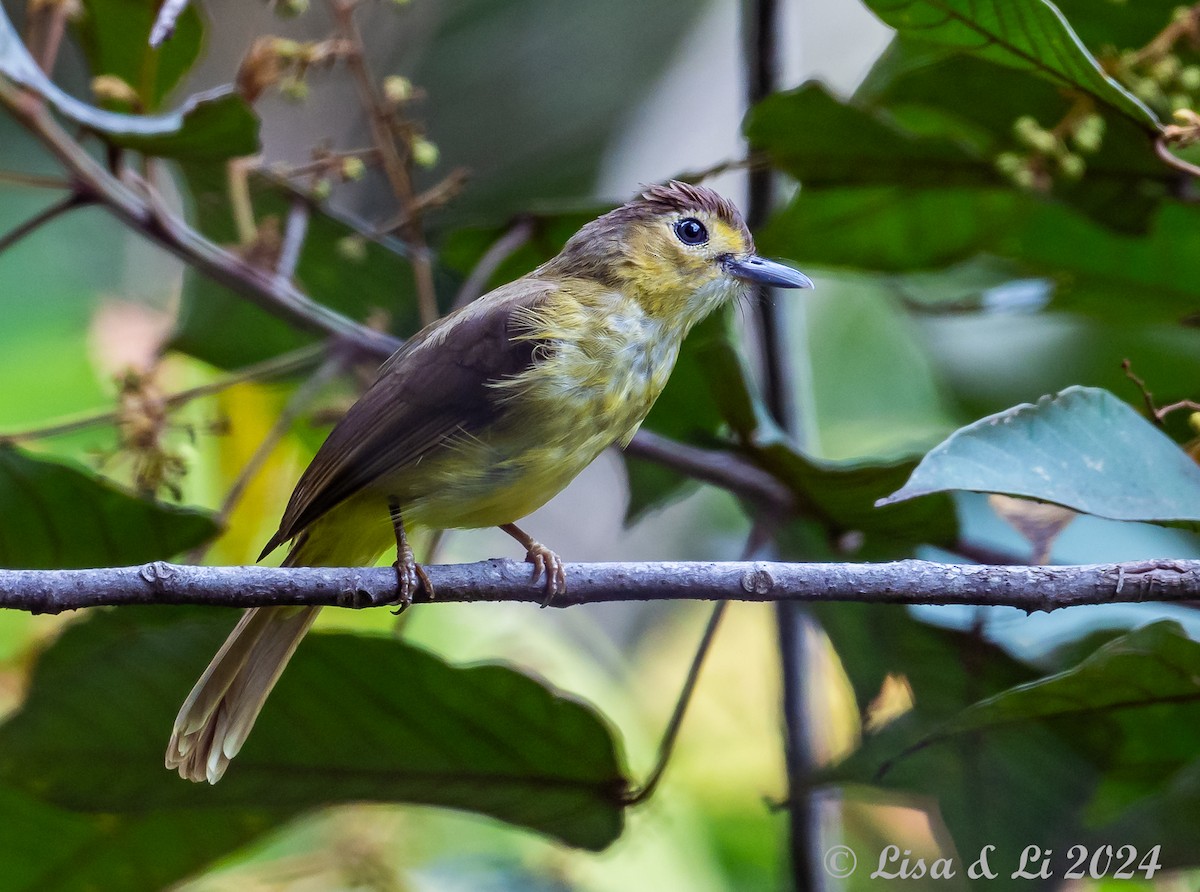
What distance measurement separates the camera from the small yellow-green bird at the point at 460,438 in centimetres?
230

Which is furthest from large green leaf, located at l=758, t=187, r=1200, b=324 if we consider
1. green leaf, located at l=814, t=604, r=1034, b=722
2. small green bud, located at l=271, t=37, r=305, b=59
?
small green bud, located at l=271, t=37, r=305, b=59

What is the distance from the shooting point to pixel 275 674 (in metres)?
2.35

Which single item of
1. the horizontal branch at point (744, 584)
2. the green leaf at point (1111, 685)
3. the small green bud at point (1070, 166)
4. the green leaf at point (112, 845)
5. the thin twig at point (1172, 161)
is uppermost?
the thin twig at point (1172, 161)

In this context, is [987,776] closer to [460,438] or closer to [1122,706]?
[1122,706]

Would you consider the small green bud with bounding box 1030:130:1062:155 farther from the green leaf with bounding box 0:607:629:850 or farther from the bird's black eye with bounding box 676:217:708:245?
the green leaf with bounding box 0:607:629:850

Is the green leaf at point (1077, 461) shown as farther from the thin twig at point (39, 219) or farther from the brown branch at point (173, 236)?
the thin twig at point (39, 219)

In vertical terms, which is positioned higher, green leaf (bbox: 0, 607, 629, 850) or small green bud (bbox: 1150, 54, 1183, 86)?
small green bud (bbox: 1150, 54, 1183, 86)

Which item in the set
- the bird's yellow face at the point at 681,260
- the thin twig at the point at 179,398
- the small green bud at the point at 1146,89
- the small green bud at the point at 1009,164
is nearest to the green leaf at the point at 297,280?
the thin twig at the point at 179,398

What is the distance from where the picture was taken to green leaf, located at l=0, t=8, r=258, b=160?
2.30 metres

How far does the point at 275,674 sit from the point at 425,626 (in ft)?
4.26

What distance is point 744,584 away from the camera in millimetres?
1751

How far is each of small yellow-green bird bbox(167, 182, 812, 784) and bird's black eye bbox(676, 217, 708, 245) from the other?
0.22m

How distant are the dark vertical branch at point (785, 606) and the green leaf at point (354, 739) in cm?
41

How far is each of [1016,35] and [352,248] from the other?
143 cm
